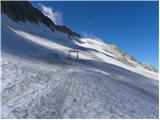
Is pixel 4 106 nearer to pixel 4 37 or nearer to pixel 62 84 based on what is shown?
pixel 62 84

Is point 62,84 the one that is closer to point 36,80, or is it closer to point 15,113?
point 36,80

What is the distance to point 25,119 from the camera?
10.8 m

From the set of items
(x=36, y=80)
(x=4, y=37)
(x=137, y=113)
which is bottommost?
(x=137, y=113)

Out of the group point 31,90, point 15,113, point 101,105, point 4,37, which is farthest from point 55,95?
point 4,37

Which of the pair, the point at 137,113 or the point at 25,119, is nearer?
the point at 25,119

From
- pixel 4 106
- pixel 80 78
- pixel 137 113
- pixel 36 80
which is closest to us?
pixel 4 106

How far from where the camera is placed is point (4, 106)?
1180cm

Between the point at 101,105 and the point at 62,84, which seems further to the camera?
the point at 62,84

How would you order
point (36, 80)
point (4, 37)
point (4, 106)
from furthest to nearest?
point (4, 37)
point (36, 80)
point (4, 106)

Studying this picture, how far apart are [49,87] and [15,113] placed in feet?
16.5

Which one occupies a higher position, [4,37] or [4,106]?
[4,37]

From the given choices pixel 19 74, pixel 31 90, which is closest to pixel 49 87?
pixel 31 90

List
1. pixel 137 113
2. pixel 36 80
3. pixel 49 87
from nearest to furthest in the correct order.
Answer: pixel 137 113
pixel 49 87
pixel 36 80

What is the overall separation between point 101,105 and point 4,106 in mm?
5050
